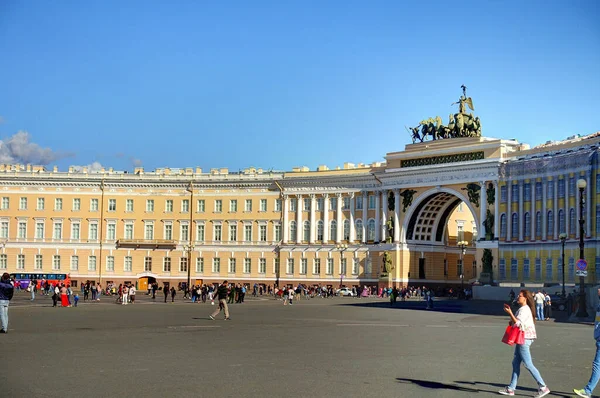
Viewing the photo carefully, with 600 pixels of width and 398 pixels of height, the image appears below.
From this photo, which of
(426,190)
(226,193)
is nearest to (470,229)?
(426,190)

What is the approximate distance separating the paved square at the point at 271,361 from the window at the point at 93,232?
245ft

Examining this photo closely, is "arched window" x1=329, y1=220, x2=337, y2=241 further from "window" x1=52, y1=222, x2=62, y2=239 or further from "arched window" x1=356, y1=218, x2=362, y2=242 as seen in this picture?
"window" x1=52, y1=222, x2=62, y2=239

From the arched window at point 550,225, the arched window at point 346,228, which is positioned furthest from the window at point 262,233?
the arched window at point 550,225

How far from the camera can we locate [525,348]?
53.2 ft

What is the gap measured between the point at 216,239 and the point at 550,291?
46.8 metres

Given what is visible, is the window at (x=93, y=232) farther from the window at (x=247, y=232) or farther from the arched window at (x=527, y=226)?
the arched window at (x=527, y=226)

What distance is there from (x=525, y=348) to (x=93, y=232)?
9597cm

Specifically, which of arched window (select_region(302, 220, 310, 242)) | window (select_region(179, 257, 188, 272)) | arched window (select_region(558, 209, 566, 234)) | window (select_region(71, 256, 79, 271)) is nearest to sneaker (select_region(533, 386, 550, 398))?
arched window (select_region(558, 209, 566, 234))

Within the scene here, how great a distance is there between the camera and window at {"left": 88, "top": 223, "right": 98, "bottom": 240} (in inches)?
4264

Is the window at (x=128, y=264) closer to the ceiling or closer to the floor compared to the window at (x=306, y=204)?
closer to the floor

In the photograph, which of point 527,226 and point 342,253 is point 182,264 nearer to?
point 342,253

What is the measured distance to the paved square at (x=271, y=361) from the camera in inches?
648

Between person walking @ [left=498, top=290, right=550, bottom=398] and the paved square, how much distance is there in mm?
408

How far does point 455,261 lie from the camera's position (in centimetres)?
10369
